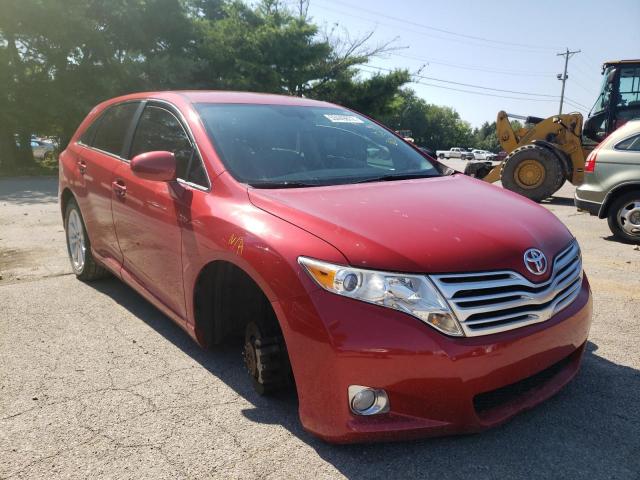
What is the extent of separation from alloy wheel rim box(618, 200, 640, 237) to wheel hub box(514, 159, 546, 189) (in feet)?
14.0

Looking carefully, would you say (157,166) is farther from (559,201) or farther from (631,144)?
(559,201)

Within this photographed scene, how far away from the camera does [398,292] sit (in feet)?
6.46

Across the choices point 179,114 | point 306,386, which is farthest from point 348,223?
point 179,114

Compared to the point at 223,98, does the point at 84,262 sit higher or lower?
lower

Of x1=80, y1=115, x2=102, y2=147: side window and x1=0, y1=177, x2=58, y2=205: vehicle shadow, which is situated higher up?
x1=80, y1=115, x2=102, y2=147: side window

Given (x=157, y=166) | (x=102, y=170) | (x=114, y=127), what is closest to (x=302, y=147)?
(x=157, y=166)

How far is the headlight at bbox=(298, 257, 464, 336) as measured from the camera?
1.95m

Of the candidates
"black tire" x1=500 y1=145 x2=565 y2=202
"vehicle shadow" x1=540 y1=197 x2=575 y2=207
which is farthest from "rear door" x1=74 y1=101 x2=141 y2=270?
"vehicle shadow" x1=540 y1=197 x2=575 y2=207

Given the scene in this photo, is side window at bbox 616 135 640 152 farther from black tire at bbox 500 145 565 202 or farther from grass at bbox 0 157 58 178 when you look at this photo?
grass at bbox 0 157 58 178

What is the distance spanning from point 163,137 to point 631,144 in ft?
19.8

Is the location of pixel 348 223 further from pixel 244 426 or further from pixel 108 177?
pixel 108 177

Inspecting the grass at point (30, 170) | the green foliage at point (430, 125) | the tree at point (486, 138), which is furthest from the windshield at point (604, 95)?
the tree at point (486, 138)

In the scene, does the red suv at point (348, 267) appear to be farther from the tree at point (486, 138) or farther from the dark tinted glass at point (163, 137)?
the tree at point (486, 138)

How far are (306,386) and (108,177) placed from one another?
2521 millimetres
